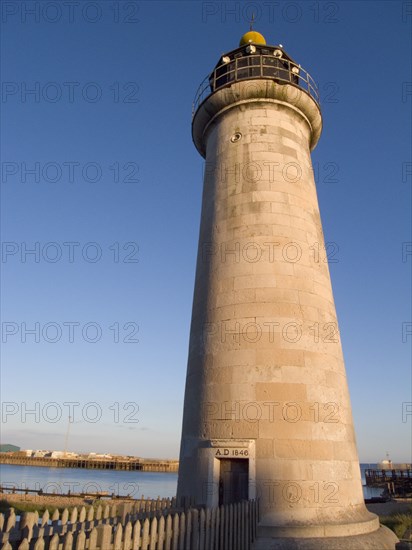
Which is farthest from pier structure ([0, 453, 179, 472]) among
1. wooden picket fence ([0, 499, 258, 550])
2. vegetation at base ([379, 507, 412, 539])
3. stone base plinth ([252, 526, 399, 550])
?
wooden picket fence ([0, 499, 258, 550])

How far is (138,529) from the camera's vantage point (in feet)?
17.7

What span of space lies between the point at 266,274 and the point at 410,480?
35413mm

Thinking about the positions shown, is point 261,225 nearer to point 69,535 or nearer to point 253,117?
point 253,117

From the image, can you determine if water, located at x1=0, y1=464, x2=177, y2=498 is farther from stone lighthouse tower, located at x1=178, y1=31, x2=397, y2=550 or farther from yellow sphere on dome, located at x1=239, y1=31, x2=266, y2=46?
yellow sphere on dome, located at x1=239, y1=31, x2=266, y2=46

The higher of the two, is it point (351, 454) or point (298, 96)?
point (298, 96)

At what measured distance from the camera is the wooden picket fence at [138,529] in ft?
15.4

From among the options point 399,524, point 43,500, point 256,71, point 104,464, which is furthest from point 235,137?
point 104,464

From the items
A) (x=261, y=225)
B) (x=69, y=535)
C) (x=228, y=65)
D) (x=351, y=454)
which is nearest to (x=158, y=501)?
(x=69, y=535)

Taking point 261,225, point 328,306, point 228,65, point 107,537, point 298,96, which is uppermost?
point 228,65

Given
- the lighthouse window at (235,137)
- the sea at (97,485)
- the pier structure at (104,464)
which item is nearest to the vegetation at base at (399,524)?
the lighthouse window at (235,137)

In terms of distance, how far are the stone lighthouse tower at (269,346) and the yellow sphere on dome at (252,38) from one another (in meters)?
2.69

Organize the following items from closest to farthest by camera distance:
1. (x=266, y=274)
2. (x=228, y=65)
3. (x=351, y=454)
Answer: (x=351, y=454)
(x=266, y=274)
(x=228, y=65)

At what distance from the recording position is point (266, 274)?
10.4 m

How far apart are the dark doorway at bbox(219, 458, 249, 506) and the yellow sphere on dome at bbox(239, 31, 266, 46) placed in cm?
1390
